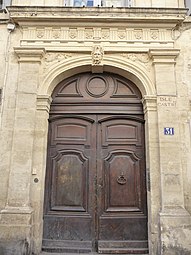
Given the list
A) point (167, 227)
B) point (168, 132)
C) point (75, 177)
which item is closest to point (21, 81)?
point (75, 177)

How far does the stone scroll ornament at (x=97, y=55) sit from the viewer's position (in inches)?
199

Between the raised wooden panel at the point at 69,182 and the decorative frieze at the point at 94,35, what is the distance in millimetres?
2232

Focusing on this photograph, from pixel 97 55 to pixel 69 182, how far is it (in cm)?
245

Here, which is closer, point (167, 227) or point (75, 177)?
point (167, 227)

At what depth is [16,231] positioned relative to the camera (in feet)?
14.0

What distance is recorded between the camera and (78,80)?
212 inches

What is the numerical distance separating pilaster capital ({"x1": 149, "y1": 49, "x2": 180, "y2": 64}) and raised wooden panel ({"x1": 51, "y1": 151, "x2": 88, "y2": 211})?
7.62ft

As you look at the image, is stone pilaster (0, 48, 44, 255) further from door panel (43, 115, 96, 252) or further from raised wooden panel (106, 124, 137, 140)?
raised wooden panel (106, 124, 137, 140)

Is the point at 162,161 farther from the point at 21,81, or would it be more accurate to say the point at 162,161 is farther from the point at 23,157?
the point at 21,81

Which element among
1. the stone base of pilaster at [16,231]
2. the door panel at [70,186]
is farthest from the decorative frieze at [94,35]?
the stone base of pilaster at [16,231]

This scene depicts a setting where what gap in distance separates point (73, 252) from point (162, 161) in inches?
85.7

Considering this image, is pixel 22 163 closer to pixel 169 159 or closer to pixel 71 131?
pixel 71 131

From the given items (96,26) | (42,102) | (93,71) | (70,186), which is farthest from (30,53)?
(70,186)

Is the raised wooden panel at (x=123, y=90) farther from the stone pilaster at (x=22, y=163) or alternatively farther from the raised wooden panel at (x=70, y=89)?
the stone pilaster at (x=22, y=163)
